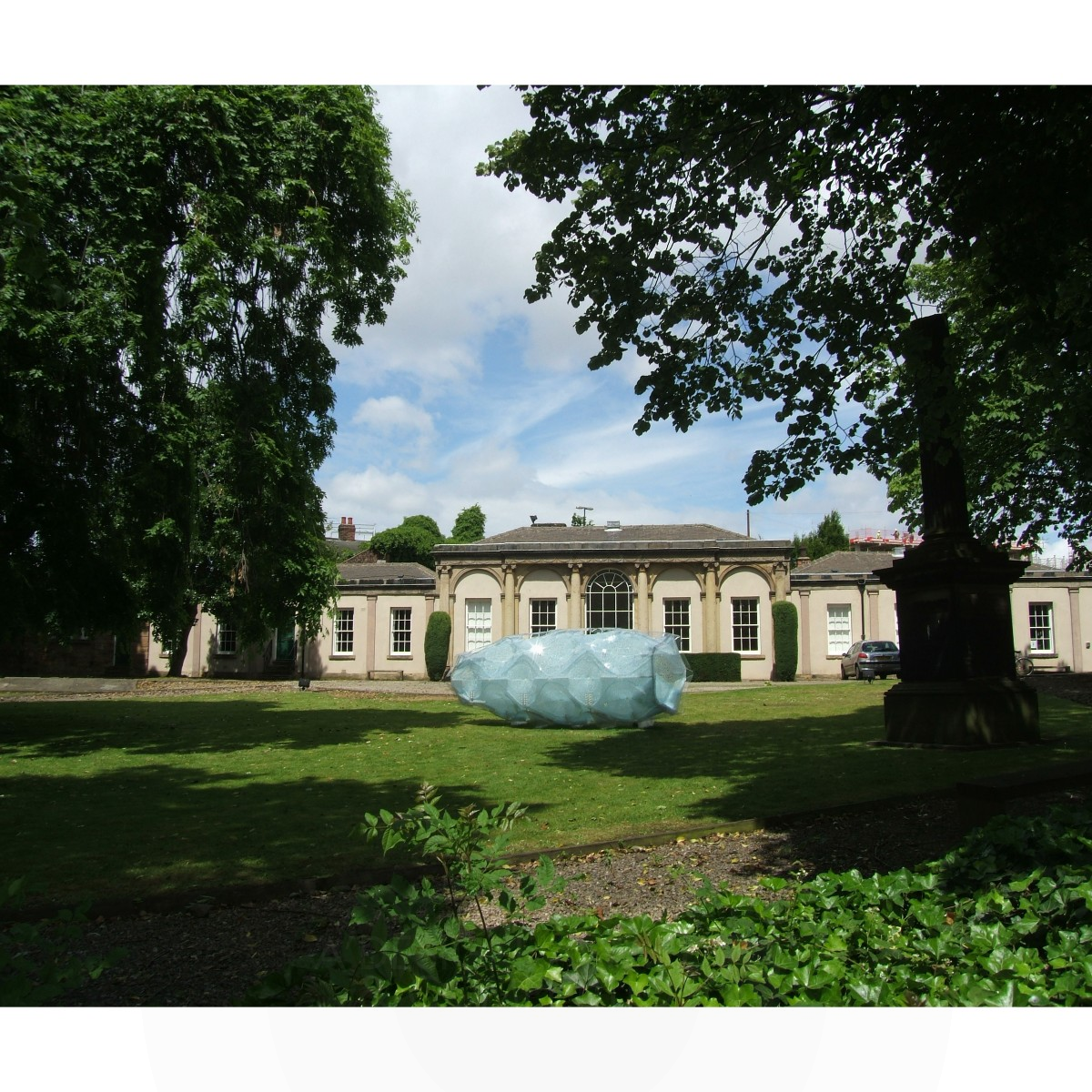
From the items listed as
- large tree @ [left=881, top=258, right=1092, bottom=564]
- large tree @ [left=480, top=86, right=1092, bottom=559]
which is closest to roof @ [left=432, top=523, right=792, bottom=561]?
large tree @ [left=881, top=258, right=1092, bottom=564]

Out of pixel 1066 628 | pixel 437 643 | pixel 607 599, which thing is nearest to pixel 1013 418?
pixel 607 599

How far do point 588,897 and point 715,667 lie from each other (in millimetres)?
29460

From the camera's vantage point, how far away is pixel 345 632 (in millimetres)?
38312

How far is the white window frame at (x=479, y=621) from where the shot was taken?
120ft

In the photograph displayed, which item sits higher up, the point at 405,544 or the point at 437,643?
the point at 405,544

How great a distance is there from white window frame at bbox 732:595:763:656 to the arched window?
4246 millimetres

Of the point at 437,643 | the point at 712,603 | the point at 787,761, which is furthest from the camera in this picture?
the point at 437,643

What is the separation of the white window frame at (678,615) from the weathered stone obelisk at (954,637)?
77.3ft

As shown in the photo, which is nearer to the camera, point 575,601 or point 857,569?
point 575,601

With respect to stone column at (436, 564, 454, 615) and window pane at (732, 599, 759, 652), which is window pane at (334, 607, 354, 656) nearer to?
stone column at (436, 564, 454, 615)

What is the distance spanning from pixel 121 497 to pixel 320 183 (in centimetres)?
654

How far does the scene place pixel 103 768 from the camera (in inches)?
425

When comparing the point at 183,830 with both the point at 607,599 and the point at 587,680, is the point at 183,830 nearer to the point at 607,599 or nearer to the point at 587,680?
the point at 587,680

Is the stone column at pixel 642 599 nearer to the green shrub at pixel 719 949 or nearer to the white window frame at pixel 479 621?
the white window frame at pixel 479 621
